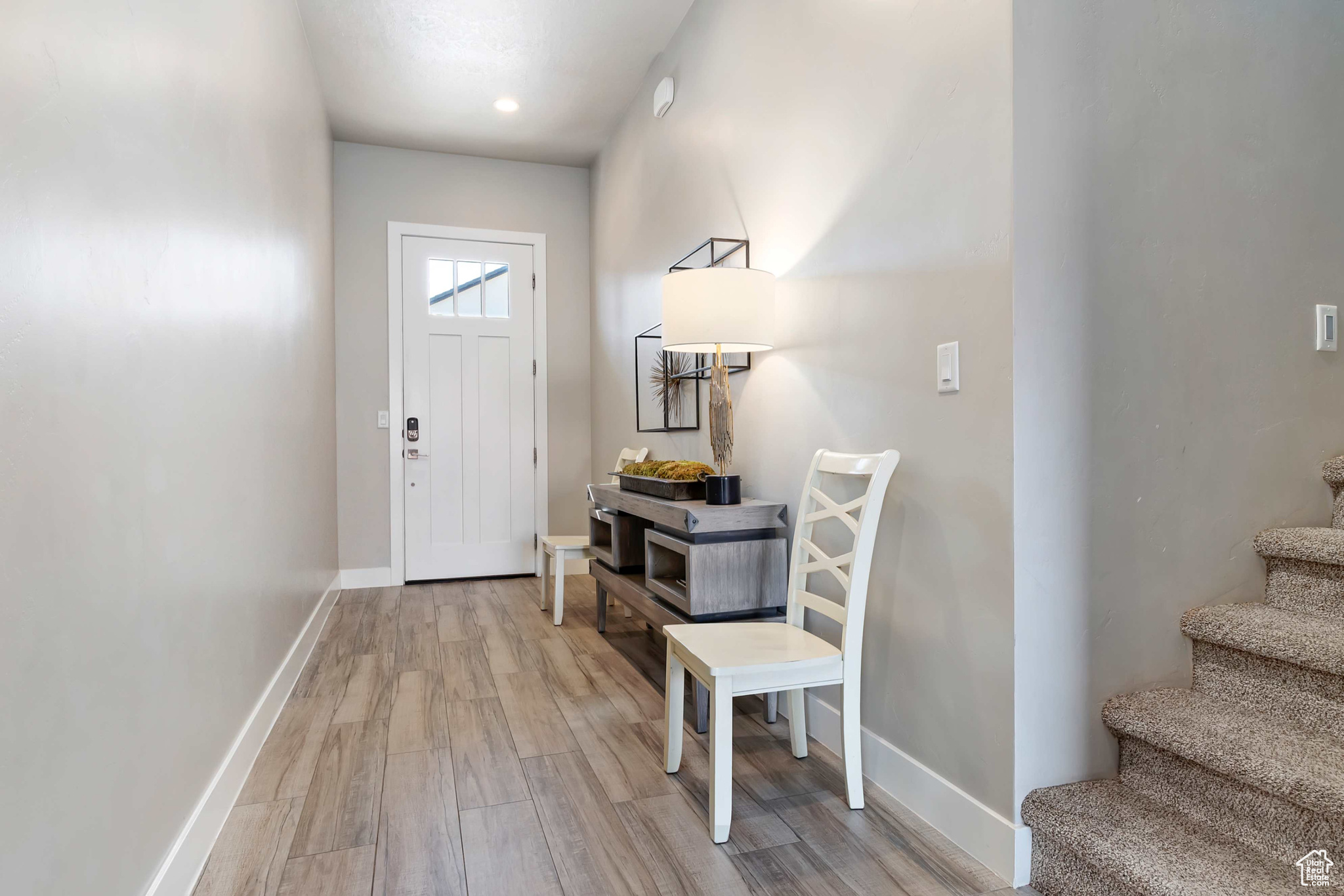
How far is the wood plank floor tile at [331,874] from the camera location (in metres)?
1.51

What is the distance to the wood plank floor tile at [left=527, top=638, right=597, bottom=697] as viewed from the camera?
8.89 feet

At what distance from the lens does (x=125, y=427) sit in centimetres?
129

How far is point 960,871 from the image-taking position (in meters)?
1.54

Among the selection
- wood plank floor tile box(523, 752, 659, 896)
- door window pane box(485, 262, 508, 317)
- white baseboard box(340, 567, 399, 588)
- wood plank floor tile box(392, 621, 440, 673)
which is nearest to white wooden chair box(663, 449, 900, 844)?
wood plank floor tile box(523, 752, 659, 896)

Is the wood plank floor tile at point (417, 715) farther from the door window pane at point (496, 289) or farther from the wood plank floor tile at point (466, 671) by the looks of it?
the door window pane at point (496, 289)

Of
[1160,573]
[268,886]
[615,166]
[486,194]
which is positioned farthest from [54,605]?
[486,194]

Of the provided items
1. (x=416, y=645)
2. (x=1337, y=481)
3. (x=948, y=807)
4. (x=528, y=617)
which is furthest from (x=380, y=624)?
(x=1337, y=481)

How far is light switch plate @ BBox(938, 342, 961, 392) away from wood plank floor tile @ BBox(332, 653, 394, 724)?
204 cm

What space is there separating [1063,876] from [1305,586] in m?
0.87

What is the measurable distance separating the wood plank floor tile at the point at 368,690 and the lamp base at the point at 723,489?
1318mm

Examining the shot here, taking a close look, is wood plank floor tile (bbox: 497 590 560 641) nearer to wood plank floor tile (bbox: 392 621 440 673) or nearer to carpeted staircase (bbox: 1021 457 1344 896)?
wood plank floor tile (bbox: 392 621 440 673)

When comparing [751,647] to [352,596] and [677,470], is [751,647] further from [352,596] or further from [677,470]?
[352,596]

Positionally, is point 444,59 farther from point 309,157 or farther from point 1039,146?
point 1039,146

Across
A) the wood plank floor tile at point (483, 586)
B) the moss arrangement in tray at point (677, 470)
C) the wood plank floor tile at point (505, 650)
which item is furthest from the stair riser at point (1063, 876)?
the wood plank floor tile at point (483, 586)
